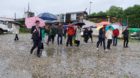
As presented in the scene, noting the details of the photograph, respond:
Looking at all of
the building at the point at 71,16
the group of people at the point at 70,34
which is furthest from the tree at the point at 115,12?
the group of people at the point at 70,34

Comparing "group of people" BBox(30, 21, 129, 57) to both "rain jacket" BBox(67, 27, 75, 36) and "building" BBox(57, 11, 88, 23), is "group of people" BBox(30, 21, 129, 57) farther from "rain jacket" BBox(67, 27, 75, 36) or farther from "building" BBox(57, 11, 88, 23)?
"building" BBox(57, 11, 88, 23)

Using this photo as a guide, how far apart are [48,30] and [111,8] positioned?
9121 centimetres

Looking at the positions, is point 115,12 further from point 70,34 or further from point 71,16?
point 70,34

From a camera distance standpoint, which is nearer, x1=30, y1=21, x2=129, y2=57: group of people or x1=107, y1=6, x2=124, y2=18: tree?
x1=30, y1=21, x2=129, y2=57: group of people

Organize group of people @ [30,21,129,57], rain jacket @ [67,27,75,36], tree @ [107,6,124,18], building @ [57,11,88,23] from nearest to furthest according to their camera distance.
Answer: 1. group of people @ [30,21,129,57]
2. rain jacket @ [67,27,75,36]
3. building @ [57,11,88,23]
4. tree @ [107,6,124,18]

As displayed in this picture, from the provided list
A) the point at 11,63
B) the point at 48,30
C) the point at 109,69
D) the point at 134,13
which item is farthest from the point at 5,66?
the point at 134,13

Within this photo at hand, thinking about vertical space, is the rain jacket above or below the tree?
below

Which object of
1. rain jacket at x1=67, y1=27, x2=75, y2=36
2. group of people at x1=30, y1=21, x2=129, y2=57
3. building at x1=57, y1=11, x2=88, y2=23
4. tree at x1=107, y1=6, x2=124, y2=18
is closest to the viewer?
group of people at x1=30, y1=21, x2=129, y2=57

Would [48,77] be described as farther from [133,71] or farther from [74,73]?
[133,71]

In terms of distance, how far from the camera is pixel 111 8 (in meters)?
119

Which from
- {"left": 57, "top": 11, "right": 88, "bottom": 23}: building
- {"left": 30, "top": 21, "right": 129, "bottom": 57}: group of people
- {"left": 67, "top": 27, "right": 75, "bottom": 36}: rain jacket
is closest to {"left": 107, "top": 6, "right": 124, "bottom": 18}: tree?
{"left": 57, "top": 11, "right": 88, "bottom": 23}: building

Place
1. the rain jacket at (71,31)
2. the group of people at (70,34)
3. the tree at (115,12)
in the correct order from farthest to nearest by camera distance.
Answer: the tree at (115,12) → the rain jacket at (71,31) → the group of people at (70,34)

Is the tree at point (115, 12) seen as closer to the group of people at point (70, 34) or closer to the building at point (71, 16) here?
the building at point (71, 16)

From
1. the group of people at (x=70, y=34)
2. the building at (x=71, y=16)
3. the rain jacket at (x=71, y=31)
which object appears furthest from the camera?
the building at (x=71, y=16)
